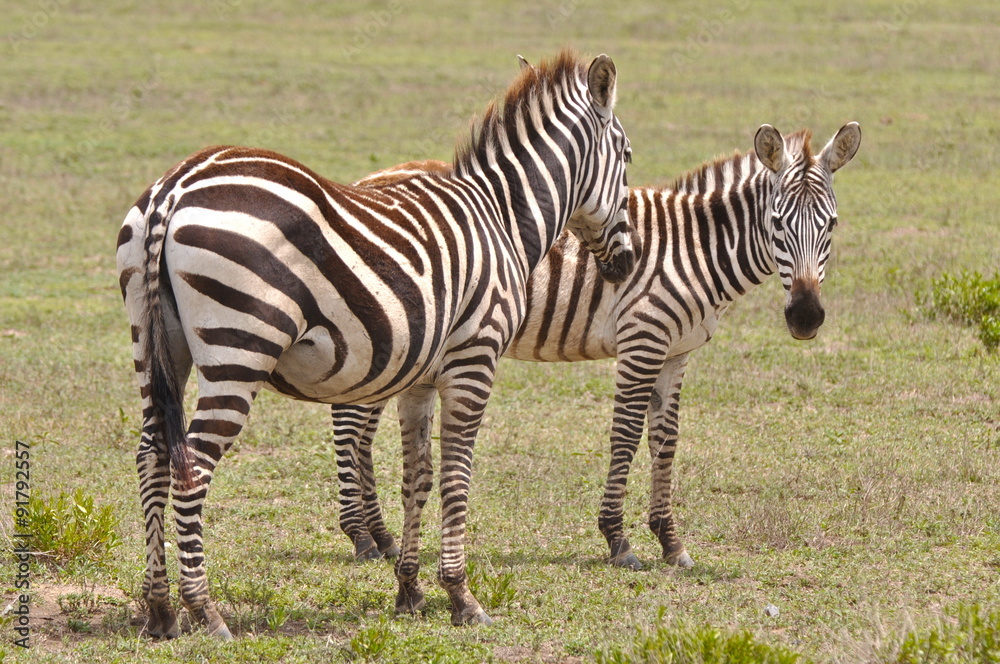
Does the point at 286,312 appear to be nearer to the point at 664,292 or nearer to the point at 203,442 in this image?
the point at 203,442

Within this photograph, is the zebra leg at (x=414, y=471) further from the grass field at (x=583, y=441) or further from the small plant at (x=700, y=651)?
the small plant at (x=700, y=651)

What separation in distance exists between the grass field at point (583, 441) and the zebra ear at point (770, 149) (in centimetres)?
244

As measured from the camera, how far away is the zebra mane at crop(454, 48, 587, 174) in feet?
21.3

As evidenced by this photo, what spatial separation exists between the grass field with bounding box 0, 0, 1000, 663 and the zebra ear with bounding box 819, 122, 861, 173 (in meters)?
2.43

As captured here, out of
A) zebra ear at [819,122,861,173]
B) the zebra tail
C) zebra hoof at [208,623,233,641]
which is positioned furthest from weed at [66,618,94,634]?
zebra ear at [819,122,861,173]

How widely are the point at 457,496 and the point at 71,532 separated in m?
2.36

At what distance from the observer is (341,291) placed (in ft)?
17.2

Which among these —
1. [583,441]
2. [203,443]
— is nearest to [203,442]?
[203,443]

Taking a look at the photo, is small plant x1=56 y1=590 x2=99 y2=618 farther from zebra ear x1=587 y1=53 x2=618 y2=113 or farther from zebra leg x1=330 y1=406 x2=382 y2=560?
zebra ear x1=587 y1=53 x2=618 y2=113

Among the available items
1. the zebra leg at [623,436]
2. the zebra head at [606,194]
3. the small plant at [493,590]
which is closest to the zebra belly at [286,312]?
the small plant at [493,590]

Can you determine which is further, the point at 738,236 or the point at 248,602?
the point at 738,236

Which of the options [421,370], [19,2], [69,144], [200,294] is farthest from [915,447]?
[19,2]

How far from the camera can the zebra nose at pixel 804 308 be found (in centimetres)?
701

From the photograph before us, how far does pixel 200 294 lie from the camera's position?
16.3ft
